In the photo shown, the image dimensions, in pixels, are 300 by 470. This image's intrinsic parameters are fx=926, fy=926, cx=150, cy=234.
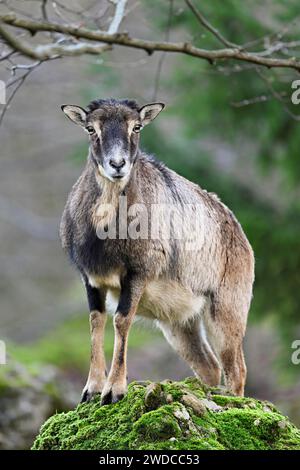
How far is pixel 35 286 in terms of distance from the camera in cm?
2500

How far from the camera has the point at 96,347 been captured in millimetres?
7191

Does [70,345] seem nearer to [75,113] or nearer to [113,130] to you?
[75,113]

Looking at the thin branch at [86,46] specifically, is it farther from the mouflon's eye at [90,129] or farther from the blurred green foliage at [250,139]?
the blurred green foliage at [250,139]

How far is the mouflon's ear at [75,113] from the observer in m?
7.33

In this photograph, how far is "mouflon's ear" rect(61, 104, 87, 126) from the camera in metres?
7.33

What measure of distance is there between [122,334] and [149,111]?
1855 mm

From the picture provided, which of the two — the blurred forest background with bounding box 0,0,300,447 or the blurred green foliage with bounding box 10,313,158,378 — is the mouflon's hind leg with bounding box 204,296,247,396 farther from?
the blurred green foliage with bounding box 10,313,158,378

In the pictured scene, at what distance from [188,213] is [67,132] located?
49.3 ft

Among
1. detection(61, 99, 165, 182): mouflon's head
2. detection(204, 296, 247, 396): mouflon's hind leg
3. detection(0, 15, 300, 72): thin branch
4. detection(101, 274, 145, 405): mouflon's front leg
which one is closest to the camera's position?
detection(0, 15, 300, 72): thin branch

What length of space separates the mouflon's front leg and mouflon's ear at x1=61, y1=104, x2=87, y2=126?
51.4 inches

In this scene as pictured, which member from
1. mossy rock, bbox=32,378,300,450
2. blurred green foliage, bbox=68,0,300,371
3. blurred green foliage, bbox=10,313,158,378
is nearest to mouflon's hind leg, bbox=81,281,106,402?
mossy rock, bbox=32,378,300,450

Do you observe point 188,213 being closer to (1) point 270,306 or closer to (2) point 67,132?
(1) point 270,306

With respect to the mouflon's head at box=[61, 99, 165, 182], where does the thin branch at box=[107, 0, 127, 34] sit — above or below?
above

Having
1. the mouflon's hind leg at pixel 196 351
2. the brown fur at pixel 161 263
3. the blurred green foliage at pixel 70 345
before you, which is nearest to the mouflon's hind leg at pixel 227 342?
the brown fur at pixel 161 263
